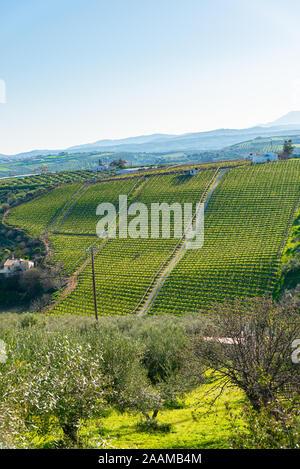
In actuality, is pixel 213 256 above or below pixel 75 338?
below

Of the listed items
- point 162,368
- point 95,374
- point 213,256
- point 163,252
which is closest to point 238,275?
point 213,256

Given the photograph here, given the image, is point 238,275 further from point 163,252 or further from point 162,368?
point 162,368

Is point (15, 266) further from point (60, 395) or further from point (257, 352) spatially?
point (257, 352)

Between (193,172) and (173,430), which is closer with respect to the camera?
(173,430)

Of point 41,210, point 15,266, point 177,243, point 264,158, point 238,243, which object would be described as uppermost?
point 264,158

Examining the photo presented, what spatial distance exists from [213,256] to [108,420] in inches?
1755

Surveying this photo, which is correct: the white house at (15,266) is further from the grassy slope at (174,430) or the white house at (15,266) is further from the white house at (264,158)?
the white house at (264,158)

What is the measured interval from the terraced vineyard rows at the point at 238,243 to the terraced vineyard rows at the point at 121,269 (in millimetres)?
4653

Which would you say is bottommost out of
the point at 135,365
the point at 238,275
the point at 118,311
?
the point at 118,311

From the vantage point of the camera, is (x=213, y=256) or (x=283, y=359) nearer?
(x=283, y=359)

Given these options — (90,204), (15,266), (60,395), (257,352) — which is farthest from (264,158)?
(60,395)

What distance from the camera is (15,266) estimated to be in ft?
226

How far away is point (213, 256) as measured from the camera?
60406 millimetres

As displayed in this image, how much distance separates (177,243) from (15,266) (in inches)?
1268
